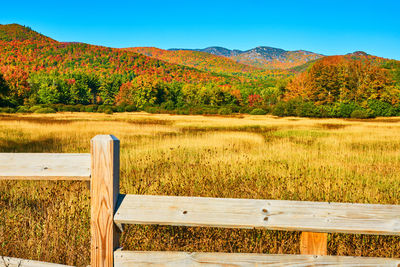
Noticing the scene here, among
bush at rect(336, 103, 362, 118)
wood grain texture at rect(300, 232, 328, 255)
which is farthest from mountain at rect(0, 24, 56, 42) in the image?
wood grain texture at rect(300, 232, 328, 255)

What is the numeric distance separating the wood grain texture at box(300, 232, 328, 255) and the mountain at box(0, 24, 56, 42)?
19240 centimetres

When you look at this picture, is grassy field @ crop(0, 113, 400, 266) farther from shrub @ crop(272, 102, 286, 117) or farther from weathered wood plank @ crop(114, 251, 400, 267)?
shrub @ crop(272, 102, 286, 117)

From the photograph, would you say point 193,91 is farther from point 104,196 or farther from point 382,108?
point 104,196

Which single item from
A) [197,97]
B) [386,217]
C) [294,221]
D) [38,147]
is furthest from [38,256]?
[197,97]

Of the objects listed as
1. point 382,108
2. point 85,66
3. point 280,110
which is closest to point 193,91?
point 280,110

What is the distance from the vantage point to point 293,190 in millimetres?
5750

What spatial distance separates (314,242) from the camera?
204 cm

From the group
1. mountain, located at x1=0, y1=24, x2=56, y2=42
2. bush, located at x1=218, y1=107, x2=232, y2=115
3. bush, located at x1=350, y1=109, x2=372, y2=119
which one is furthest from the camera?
mountain, located at x1=0, y1=24, x2=56, y2=42

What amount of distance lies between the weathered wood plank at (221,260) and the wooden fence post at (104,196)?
Answer: 3.9 inches

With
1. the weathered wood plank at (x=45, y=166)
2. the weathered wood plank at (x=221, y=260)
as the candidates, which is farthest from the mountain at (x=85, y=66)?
the weathered wood plank at (x=221, y=260)

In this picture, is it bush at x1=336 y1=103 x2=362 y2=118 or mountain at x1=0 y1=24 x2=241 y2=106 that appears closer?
bush at x1=336 y1=103 x2=362 y2=118

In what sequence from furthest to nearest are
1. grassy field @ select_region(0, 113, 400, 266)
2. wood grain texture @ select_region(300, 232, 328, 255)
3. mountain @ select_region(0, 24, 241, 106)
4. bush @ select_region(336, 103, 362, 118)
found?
mountain @ select_region(0, 24, 241, 106)
bush @ select_region(336, 103, 362, 118)
grassy field @ select_region(0, 113, 400, 266)
wood grain texture @ select_region(300, 232, 328, 255)

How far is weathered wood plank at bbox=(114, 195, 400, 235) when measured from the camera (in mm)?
1919

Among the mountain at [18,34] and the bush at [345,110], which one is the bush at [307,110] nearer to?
the bush at [345,110]
